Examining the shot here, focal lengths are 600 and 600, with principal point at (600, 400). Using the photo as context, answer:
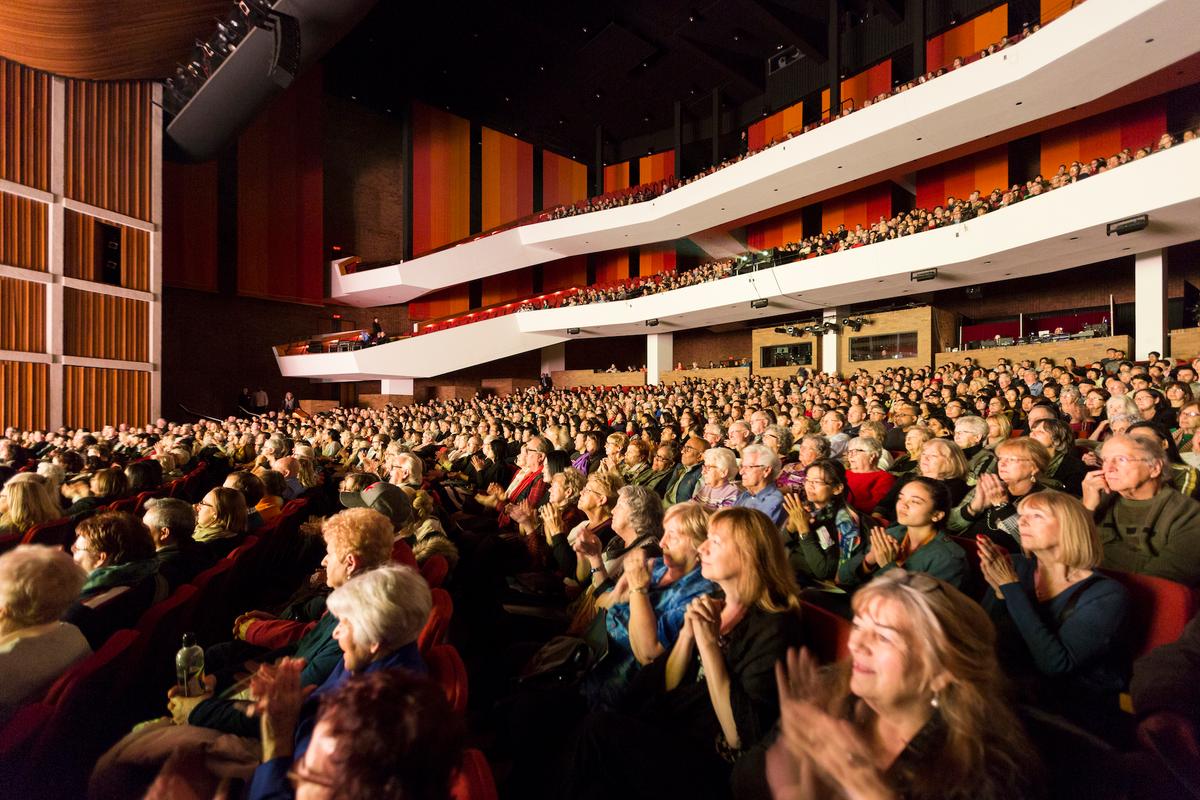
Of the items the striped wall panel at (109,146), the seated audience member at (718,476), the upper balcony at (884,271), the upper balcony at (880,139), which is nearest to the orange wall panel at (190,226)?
the striped wall panel at (109,146)

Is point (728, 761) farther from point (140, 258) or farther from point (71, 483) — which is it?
point (140, 258)

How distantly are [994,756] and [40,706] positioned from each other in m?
1.70

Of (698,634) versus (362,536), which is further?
(362,536)

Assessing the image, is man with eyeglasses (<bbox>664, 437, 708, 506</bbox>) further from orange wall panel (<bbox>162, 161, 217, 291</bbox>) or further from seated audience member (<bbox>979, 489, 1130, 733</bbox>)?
orange wall panel (<bbox>162, 161, 217, 291</bbox>)

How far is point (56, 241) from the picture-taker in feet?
31.2

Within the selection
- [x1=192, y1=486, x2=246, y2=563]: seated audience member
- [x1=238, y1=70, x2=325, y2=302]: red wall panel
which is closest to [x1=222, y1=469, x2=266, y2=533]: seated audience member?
[x1=192, y1=486, x2=246, y2=563]: seated audience member

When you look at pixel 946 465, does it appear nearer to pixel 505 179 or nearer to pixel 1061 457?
pixel 1061 457

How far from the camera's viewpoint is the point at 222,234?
561 inches

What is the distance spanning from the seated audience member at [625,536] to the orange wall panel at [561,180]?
19319mm

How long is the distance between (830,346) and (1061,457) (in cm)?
1093

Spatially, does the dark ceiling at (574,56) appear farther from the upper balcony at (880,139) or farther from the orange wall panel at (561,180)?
the upper balcony at (880,139)

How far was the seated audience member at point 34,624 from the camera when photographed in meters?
1.27

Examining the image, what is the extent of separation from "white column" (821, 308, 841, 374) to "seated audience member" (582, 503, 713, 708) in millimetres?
12211

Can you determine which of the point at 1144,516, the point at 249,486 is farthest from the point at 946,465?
the point at 249,486
